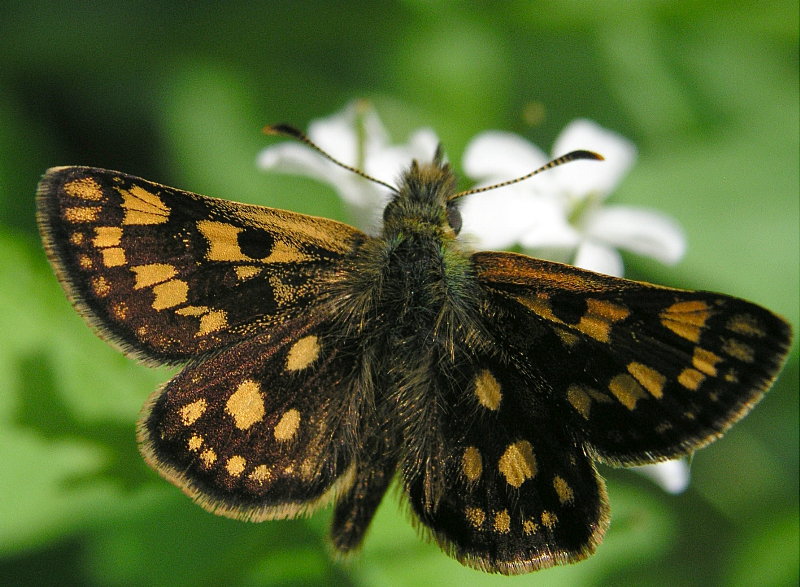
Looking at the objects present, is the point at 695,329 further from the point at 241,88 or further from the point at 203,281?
the point at 241,88

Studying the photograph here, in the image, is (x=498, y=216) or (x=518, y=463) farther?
(x=498, y=216)

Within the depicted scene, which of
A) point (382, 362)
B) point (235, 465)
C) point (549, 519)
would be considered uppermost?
point (382, 362)

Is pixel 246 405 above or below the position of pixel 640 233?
below

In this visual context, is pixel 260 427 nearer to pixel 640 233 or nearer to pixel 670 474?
pixel 670 474

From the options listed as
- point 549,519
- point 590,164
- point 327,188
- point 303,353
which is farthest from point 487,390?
point 327,188

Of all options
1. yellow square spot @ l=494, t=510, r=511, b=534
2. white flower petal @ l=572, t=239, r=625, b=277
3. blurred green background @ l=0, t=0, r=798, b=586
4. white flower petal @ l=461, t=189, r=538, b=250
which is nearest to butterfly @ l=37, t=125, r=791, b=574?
yellow square spot @ l=494, t=510, r=511, b=534

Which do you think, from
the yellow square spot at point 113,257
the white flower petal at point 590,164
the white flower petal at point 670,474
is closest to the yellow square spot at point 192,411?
the yellow square spot at point 113,257

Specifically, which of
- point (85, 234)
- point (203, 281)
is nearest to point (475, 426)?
point (203, 281)
